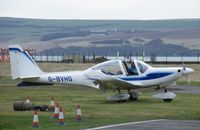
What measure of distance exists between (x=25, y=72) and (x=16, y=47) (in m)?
1.20

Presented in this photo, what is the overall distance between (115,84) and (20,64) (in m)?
4.78

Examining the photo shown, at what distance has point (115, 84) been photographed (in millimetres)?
27438

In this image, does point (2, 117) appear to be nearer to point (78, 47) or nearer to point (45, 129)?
point (45, 129)

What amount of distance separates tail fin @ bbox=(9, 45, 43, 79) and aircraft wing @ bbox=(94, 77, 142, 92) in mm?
3894

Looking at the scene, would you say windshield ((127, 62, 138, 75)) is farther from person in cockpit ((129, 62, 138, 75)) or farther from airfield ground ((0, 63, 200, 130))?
airfield ground ((0, 63, 200, 130))

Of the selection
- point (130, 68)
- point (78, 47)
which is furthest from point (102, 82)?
point (78, 47)

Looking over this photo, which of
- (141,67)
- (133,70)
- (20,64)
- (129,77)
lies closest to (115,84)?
(129,77)

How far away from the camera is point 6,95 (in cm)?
3095

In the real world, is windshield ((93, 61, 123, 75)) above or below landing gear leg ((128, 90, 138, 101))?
above

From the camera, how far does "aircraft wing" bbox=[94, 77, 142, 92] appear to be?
26984mm

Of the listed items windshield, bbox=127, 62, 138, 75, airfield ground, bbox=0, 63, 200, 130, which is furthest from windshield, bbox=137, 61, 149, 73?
airfield ground, bbox=0, 63, 200, 130

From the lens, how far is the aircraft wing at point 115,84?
26984mm

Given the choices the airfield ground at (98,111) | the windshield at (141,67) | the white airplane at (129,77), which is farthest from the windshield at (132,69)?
the airfield ground at (98,111)

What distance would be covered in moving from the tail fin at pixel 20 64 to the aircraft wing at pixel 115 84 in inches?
153
